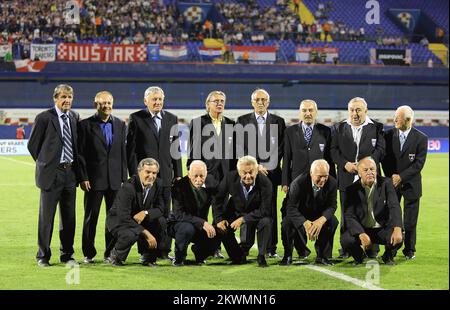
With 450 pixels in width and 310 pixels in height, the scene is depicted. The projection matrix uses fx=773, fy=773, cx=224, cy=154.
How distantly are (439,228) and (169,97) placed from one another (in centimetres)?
2114

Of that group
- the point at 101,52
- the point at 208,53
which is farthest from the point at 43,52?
the point at 208,53

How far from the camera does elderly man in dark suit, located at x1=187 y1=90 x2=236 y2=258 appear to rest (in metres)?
8.70

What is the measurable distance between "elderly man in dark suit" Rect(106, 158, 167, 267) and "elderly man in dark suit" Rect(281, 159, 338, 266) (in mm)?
1347

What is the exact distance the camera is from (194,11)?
3142 centimetres

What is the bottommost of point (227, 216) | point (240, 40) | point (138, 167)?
point (227, 216)

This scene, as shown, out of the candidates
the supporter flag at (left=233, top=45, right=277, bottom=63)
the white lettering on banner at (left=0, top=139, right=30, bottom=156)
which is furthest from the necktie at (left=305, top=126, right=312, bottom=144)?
the supporter flag at (left=233, top=45, right=277, bottom=63)

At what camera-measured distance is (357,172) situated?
8.79m

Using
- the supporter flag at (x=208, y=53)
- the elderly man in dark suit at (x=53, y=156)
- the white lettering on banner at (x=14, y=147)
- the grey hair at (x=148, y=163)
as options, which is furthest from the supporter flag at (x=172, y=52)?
the grey hair at (x=148, y=163)

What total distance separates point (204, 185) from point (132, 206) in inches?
32.8

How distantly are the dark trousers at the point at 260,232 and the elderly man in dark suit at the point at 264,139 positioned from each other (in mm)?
552

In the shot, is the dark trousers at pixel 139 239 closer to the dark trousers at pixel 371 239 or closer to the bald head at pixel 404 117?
the dark trousers at pixel 371 239

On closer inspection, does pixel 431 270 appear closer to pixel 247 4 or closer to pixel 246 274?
pixel 246 274

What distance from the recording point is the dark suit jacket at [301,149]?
888 centimetres
